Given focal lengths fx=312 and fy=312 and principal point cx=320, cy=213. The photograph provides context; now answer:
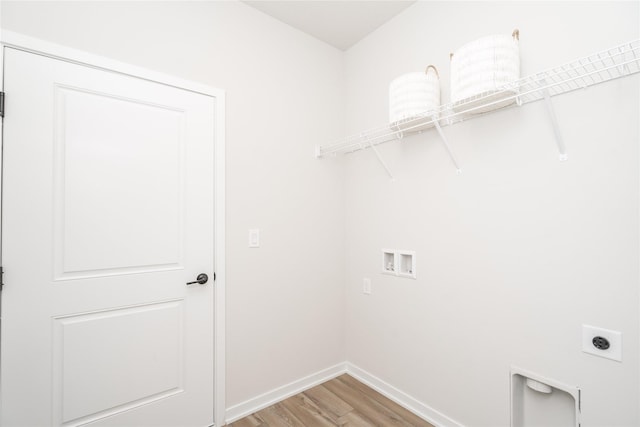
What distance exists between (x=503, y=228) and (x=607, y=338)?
588 mm

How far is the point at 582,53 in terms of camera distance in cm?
134

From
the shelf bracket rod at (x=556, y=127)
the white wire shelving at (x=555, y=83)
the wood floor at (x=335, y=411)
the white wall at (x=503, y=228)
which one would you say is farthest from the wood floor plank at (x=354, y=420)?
the shelf bracket rod at (x=556, y=127)

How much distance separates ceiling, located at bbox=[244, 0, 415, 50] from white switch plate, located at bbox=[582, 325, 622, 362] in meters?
2.07

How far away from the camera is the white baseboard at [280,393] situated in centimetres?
196

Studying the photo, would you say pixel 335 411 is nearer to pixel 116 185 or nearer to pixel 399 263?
pixel 399 263

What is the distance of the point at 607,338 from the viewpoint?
1276 mm

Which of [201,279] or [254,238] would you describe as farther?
[254,238]

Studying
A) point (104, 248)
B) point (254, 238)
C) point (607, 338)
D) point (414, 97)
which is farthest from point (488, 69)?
point (104, 248)

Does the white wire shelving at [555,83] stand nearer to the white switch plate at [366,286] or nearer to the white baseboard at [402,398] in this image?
the white switch plate at [366,286]

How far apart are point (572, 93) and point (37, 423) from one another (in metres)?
2.79

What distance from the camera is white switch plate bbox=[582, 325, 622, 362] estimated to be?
1.25 m

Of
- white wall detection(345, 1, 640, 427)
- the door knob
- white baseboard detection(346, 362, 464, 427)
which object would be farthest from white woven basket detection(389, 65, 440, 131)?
white baseboard detection(346, 362, 464, 427)

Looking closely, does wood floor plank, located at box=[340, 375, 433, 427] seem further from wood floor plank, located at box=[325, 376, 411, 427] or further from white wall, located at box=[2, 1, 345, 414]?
white wall, located at box=[2, 1, 345, 414]

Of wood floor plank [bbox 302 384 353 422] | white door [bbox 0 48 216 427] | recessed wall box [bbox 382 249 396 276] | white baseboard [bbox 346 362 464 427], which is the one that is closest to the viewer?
white door [bbox 0 48 216 427]
